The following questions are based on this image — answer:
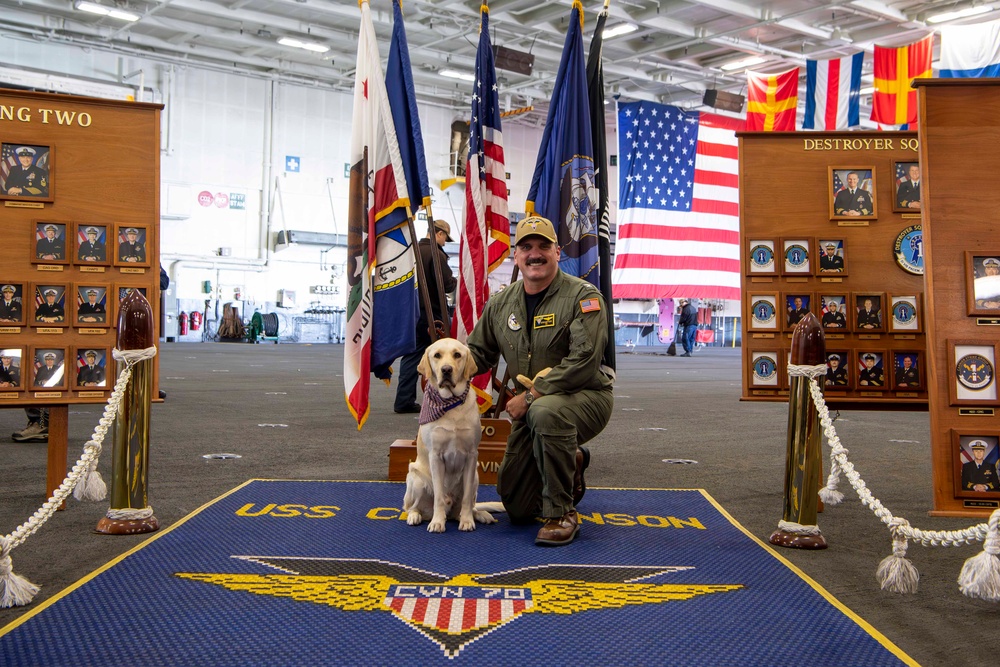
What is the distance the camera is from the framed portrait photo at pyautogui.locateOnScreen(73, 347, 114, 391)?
417 cm

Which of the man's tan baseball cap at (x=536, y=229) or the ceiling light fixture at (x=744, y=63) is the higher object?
the ceiling light fixture at (x=744, y=63)

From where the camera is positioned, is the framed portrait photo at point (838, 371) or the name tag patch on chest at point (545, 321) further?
the framed portrait photo at point (838, 371)

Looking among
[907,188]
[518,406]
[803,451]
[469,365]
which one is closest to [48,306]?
[469,365]

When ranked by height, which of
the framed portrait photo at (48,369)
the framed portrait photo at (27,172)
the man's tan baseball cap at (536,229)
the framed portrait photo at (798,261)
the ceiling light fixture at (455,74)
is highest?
the ceiling light fixture at (455,74)

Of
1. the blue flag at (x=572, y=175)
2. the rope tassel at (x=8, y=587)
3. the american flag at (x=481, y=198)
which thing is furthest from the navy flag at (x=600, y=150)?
the rope tassel at (x=8, y=587)

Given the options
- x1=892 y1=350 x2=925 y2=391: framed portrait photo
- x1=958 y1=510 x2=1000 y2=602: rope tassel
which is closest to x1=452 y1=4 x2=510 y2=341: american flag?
x1=892 y1=350 x2=925 y2=391: framed portrait photo

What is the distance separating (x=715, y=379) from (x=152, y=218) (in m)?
11.9

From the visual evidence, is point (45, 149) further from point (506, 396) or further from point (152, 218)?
point (506, 396)

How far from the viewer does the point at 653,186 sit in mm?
21438

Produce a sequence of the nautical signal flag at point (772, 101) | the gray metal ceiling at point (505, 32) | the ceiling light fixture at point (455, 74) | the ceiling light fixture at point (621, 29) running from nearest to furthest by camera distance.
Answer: the nautical signal flag at point (772, 101) < the gray metal ceiling at point (505, 32) < the ceiling light fixture at point (621, 29) < the ceiling light fixture at point (455, 74)

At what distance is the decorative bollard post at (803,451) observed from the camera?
363 cm

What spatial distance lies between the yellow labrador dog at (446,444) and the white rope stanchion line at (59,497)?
1289 mm

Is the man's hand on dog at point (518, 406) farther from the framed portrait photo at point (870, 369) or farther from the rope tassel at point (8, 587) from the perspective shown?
the rope tassel at point (8, 587)

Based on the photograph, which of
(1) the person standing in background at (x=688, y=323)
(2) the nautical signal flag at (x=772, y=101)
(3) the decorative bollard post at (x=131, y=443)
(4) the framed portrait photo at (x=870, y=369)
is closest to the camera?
(3) the decorative bollard post at (x=131, y=443)
